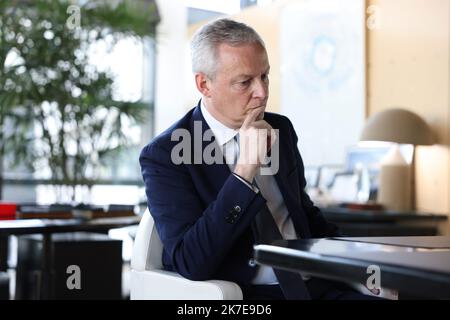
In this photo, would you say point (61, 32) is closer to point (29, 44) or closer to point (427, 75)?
point (29, 44)

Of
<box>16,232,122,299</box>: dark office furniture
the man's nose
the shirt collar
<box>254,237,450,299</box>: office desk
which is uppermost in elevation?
the man's nose

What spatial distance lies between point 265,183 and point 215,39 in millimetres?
396

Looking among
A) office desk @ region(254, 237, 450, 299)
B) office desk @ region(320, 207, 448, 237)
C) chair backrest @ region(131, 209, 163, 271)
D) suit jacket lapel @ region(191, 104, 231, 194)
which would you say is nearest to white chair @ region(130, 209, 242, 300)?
chair backrest @ region(131, 209, 163, 271)

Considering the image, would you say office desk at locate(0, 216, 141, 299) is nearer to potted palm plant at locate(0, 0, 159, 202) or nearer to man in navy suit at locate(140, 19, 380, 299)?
man in navy suit at locate(140, 19, 380, 299)

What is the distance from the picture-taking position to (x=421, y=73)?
499 cm

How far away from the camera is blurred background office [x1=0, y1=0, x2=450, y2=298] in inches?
190

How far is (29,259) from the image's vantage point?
3.71 m

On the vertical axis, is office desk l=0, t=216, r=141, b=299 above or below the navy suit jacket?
below

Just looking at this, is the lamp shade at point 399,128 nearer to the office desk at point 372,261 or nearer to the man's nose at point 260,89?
the man's nose at point 260,89

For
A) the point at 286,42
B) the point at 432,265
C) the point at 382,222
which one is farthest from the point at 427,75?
the point at 432,265

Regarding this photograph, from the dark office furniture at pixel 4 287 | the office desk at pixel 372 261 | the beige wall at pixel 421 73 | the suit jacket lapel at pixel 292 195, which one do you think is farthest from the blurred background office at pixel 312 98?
the office desk at pixel 372 261

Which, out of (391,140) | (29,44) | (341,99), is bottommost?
(391,140)

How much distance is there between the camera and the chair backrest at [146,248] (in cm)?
170
